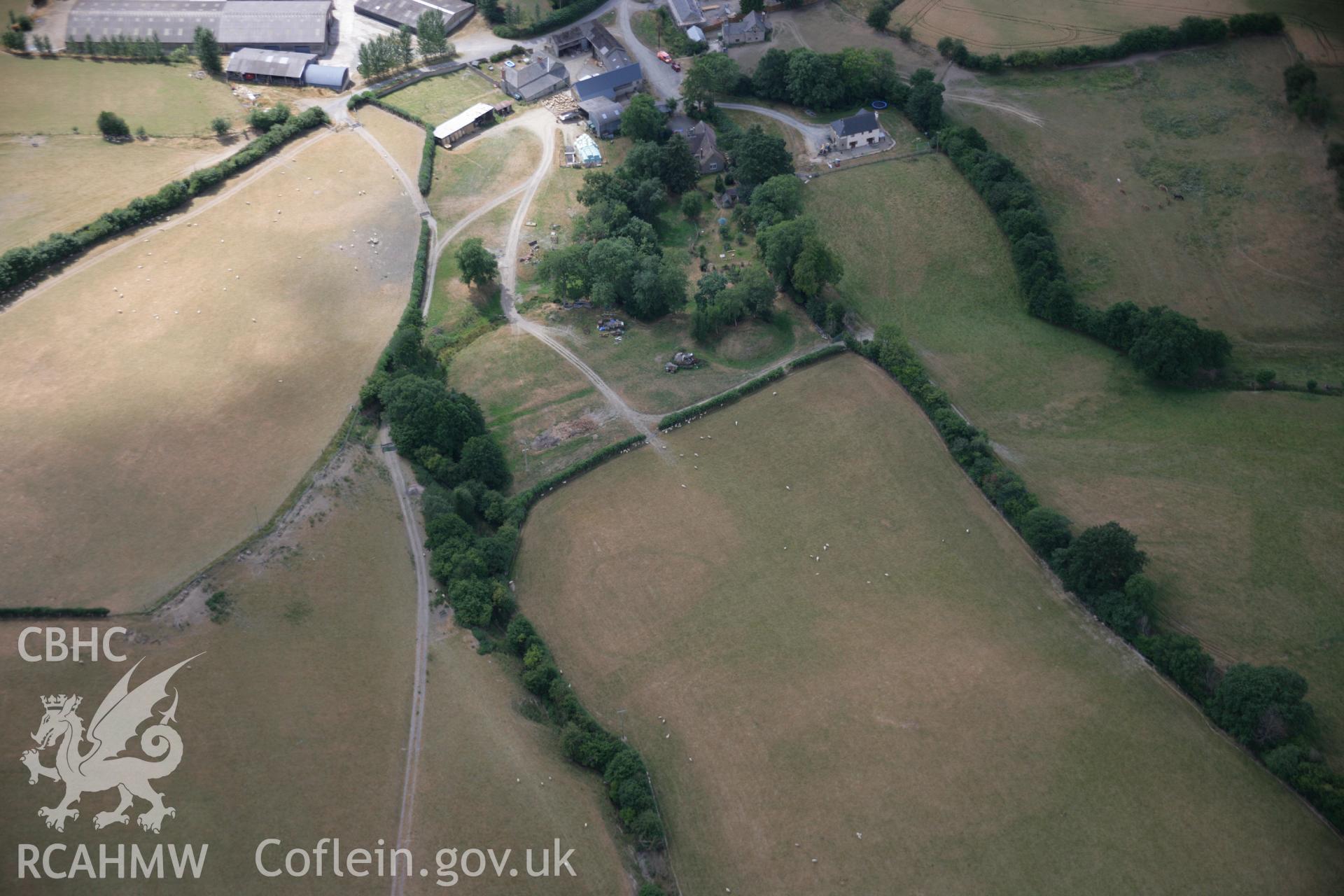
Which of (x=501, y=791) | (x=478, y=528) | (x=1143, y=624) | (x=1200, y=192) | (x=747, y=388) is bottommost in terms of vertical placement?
(x=501, y=791)

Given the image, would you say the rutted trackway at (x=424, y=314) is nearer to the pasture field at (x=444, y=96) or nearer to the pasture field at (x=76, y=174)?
the pasture field at (x=444, y=96)

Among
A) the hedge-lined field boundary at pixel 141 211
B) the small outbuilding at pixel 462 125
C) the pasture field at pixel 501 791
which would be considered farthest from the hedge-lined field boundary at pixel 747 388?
the hedge-lined field boundary at pixel 141 211

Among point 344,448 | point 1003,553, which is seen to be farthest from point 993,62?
point 344,448

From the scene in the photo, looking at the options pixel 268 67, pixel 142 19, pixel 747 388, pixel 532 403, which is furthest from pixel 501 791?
pixel 142 19

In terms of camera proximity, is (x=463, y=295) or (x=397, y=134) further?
(x=397, y=134)

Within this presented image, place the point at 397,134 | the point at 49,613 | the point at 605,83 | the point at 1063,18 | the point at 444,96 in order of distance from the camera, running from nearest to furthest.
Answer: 1. the point at 49,613
2. the point at 397,134
3. the point at 605,83
4. the point at 444,96
5. the point at 1063,18

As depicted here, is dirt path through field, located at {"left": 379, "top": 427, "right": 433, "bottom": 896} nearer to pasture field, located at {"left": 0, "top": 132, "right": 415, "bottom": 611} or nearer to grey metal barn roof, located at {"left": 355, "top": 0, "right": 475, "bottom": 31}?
pasture field, located at {"left": 0, "top": 132, "right": 415, "bottom": 611}

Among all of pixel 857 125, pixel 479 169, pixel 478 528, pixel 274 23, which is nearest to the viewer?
pixel 478 528

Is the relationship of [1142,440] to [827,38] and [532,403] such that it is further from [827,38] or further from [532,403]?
[827,38]

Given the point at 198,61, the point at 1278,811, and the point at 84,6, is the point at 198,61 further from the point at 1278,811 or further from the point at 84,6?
the point at 1278,811
